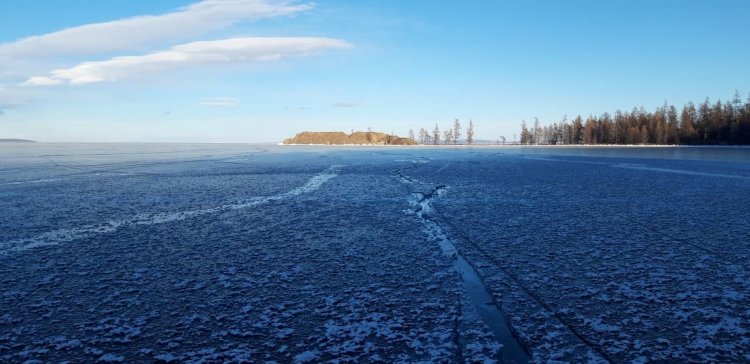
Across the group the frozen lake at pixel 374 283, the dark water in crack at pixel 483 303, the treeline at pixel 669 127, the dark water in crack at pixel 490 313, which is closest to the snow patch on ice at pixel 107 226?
the frozen lake at pixel 374 283

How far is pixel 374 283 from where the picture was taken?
7676mm

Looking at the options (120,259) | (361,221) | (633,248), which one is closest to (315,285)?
(120,259)

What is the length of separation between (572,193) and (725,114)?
133214mm

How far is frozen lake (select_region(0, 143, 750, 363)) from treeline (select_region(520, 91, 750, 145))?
410 feet

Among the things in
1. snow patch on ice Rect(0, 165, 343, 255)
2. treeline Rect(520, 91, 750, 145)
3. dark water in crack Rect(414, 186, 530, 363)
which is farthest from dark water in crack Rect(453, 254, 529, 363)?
treeline Rect(520, 91, 750, 145)

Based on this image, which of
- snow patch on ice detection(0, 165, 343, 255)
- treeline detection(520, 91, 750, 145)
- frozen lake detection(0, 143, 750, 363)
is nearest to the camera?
frozen lake detection(0, 143, 750, 363)

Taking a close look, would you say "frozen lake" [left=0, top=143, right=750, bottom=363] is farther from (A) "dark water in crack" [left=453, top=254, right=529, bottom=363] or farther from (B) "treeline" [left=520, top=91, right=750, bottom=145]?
(B) "treeline" [left=520, top=91, right=750, bottom=145]

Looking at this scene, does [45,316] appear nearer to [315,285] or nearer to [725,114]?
[315,285]

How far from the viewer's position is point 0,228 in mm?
11984

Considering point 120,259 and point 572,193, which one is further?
point 572,193

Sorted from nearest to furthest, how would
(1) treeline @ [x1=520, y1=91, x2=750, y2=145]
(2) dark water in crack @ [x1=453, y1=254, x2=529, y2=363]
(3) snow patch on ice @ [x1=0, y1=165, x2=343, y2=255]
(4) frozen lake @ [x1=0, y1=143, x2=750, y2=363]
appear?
(2) dark water in crack @ [x1=453, y1=254, x2=529, y2=363] < (4) frozen lake @ [x1=0, y1=143, x2=750, y2=363] < (3) snow patch on ice @ [x1=0, y1=165, x2=343, y2=255] < (1) treeline @ [x1=520, y1=91, x2=750, y2=145]

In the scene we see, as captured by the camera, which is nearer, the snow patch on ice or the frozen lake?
the frozen lake

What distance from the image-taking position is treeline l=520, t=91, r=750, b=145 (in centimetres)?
11406

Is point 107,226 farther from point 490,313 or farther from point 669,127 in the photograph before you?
point 669,127
